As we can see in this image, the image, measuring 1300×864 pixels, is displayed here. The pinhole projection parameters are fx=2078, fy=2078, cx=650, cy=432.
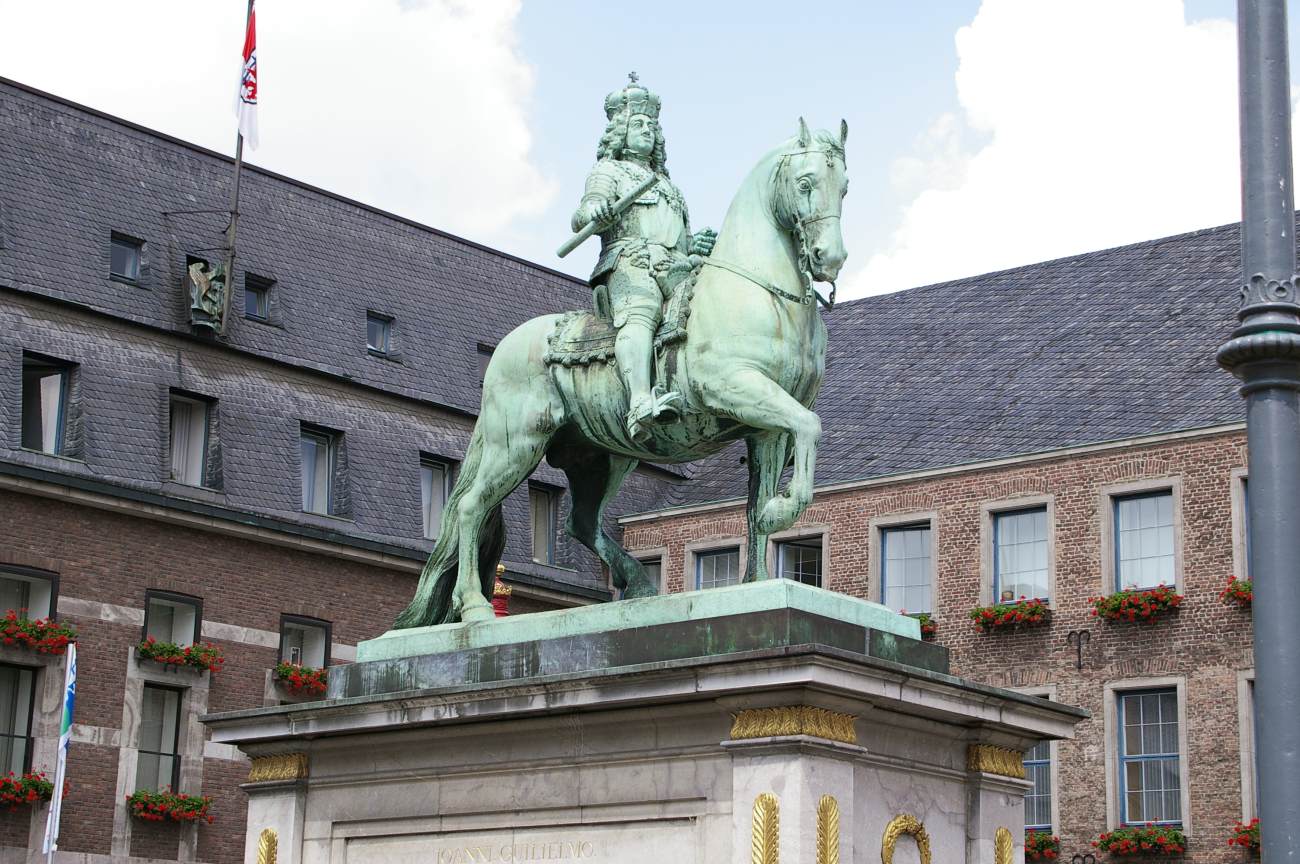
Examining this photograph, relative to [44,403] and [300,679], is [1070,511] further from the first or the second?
[44,403]

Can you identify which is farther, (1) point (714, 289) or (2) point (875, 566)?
(2) point (875, 566)

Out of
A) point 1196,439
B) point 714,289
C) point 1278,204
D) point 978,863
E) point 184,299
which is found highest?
point 184,299

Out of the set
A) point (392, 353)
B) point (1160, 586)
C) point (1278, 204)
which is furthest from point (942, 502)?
point (1278, 204)

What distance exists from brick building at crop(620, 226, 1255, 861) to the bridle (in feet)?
67.4

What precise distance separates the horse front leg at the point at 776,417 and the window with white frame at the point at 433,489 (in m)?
25.2

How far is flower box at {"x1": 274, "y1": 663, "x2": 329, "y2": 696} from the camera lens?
109 ft

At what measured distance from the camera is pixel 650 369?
40.6ft

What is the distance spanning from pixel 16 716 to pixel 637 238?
20092mm

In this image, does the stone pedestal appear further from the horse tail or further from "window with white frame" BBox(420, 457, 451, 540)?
"window with white frame" BBox(420, 457, 451, 540)

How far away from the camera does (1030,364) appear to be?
Answer: 36875 mm

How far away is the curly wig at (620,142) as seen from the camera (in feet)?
43.9

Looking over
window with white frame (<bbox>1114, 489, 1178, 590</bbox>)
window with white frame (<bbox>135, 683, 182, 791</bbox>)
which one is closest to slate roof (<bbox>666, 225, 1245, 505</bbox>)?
window with white frame (<bbox>1114, 489, 1178, 590</bbox>)

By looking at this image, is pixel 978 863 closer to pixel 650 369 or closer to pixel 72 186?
pixel 650 369

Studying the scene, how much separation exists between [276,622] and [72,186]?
7.73 m
